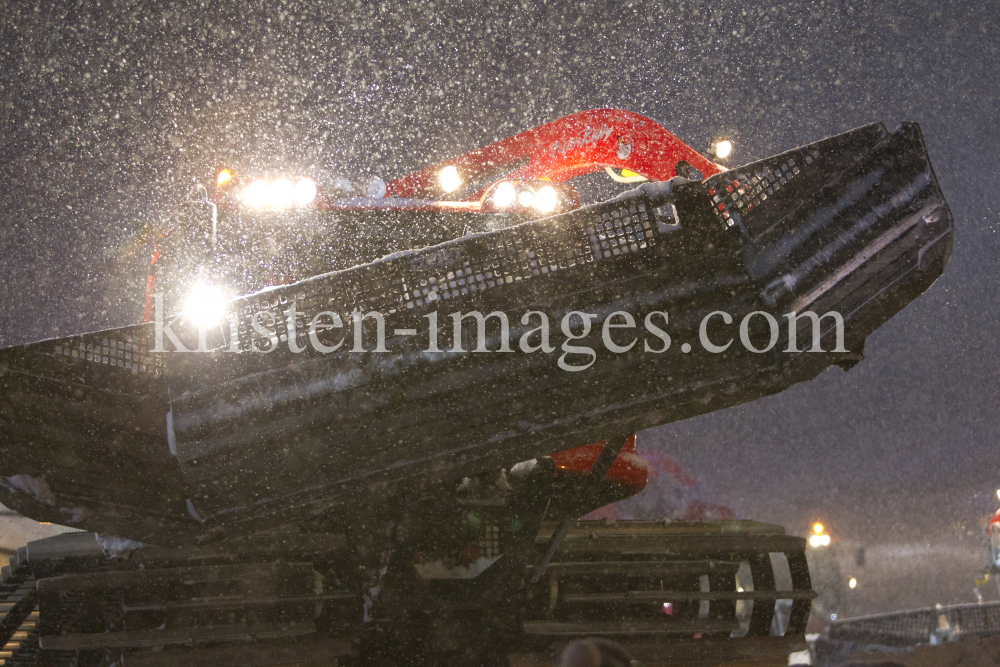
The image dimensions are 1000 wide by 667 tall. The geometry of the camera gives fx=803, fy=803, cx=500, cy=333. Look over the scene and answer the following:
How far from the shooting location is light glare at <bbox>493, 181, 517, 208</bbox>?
5.46 m

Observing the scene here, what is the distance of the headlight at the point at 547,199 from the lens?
5.45 m

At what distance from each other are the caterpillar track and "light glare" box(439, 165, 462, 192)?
2732 millimetres

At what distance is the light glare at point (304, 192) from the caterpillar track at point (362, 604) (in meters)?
2.23

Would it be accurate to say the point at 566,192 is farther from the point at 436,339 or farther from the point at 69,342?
the point at 69,342

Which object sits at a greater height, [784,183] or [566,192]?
[566,192]

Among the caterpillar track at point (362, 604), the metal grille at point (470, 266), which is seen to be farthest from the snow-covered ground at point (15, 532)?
the metal grille at point (470, 266)

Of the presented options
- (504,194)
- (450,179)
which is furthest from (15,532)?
(504,194)

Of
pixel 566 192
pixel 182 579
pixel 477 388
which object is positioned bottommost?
pixel 182 579

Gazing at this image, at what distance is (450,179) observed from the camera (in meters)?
5.96

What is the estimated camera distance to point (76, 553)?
3965 mm

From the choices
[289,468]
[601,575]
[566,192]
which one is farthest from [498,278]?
[566,192]

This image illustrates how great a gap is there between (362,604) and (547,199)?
292 centimetres

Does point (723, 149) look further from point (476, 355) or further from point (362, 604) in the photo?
point (362, 604)

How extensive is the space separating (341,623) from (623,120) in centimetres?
429
